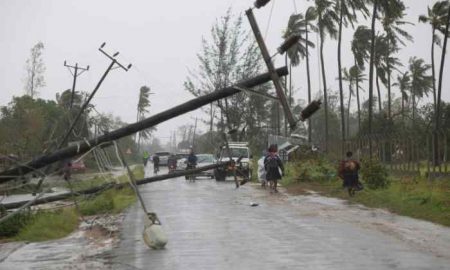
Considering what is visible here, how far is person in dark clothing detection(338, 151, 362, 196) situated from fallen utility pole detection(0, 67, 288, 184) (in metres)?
14.6

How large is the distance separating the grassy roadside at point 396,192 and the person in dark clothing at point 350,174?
0.28m

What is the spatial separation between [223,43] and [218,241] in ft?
159

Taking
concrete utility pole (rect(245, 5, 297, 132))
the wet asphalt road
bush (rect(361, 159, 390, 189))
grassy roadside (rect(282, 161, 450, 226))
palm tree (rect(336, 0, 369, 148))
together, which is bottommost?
the wet asphalt road

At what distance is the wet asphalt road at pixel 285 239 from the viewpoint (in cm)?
Answer: 1128

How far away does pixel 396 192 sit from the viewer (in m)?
23.2

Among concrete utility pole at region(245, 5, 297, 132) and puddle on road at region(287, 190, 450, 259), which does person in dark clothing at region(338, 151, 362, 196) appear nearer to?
puddle on road at region(287, 190, 450, 259)

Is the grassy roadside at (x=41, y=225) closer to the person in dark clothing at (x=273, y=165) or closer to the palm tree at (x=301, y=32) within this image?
the person in dark clothing at (x=273, y=165)

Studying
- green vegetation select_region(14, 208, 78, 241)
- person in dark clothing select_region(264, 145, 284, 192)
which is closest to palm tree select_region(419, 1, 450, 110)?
person in dark clothing select_region(264, 145, 284, 192)

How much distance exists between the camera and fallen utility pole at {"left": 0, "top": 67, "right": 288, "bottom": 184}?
10031mm

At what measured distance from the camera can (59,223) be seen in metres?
17.9

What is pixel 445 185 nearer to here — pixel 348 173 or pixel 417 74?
pixel 348 173

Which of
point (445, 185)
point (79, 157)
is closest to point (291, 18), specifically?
point (445, 185)

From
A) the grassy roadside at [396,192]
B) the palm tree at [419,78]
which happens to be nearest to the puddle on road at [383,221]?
the grassy roadside at [396,192]

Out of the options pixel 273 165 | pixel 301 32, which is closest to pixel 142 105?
pixel 301 32
